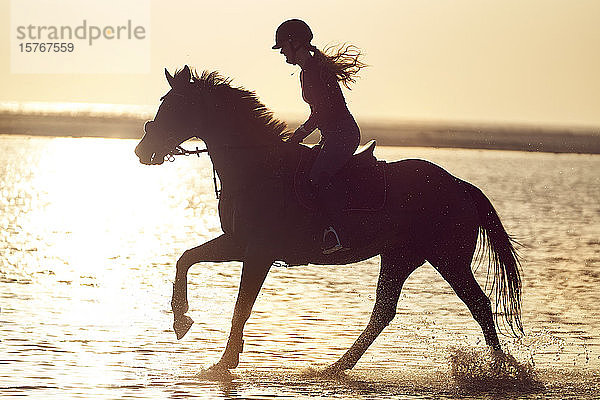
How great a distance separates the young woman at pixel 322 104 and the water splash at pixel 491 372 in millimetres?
1749

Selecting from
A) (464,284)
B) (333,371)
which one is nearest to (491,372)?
(464,284)

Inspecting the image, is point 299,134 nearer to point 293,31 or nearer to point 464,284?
point 293,31

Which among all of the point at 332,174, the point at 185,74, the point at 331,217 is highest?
the point at 185,74

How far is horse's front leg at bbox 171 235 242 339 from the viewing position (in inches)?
440

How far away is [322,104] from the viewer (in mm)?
11234

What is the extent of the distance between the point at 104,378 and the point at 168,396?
2.57ft

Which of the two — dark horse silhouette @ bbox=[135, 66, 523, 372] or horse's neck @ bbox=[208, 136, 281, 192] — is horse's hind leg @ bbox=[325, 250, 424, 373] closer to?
dark horse silhouette @ bbox=[135, 66, 523, 372]

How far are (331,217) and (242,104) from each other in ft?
3.60

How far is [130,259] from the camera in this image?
1986 cm

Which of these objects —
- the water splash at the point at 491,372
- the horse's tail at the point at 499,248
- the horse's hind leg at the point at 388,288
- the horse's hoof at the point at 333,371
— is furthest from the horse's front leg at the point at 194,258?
the horse's tail at the point at 499,248

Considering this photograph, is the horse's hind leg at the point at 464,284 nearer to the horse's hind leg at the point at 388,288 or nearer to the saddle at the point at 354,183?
the horse's hind leg at the point at 388,288

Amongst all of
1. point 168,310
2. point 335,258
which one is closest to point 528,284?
point 168,310

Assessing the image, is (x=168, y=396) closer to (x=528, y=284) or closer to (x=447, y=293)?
(x=447, y=293)

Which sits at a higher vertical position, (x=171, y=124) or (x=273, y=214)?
(x=171, y=124)
